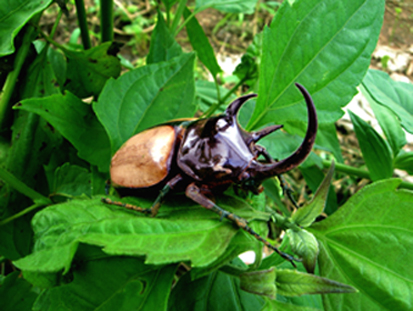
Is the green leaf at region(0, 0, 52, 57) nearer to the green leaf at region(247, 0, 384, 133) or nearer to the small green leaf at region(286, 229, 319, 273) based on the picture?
the green leaf at region(247, 0, 384, 133)

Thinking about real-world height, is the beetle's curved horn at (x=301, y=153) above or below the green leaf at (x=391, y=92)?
above

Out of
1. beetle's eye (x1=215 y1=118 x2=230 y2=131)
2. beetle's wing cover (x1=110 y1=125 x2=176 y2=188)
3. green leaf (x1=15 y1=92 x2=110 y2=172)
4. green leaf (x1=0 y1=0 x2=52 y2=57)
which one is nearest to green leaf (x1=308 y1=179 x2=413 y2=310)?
beetle's eye (x1=215 y1=118 x2=230 y2=131)

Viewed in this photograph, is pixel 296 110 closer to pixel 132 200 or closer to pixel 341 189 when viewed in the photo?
pixel 132 200

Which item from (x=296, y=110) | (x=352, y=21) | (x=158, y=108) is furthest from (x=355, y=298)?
(x=158, y=108)

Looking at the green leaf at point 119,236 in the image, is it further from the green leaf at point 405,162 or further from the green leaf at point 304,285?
the green leaf at point 405,162

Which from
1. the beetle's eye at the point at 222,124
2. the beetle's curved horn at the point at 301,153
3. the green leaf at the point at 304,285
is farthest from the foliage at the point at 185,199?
the beetle's eye at the point at 222,124
